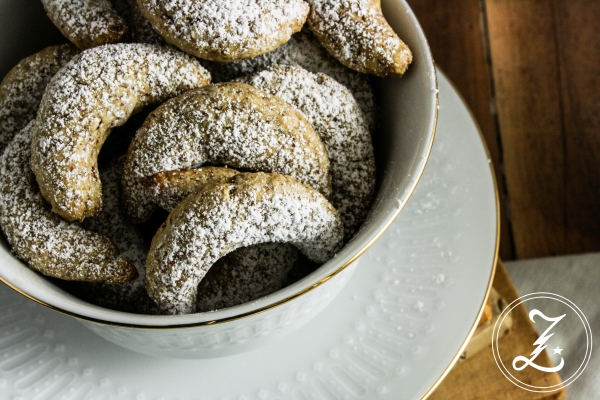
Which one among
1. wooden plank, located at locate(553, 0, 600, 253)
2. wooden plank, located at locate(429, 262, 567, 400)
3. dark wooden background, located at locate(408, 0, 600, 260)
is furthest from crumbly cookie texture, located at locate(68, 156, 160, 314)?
wooden plank, located at locate(553, 0, 600, 253)

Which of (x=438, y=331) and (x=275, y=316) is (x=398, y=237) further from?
(x=275, y=316)

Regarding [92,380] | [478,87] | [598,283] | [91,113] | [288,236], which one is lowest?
[598,283]

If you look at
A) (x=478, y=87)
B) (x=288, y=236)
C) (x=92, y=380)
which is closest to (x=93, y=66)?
(x=288, y=236)

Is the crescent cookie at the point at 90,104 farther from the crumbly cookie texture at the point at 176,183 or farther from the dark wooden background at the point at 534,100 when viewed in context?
the dark wooden background at the point at 534,100

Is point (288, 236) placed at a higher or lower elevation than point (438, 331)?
higher

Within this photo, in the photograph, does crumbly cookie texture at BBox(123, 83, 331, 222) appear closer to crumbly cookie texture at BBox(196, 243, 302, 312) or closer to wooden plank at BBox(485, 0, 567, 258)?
crumbly cookie texture at BBox(196, 243, 302, 312)

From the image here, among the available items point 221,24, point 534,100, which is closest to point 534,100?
point 534,100

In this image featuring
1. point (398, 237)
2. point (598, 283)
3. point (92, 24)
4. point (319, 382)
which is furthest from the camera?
point (598, 283)
